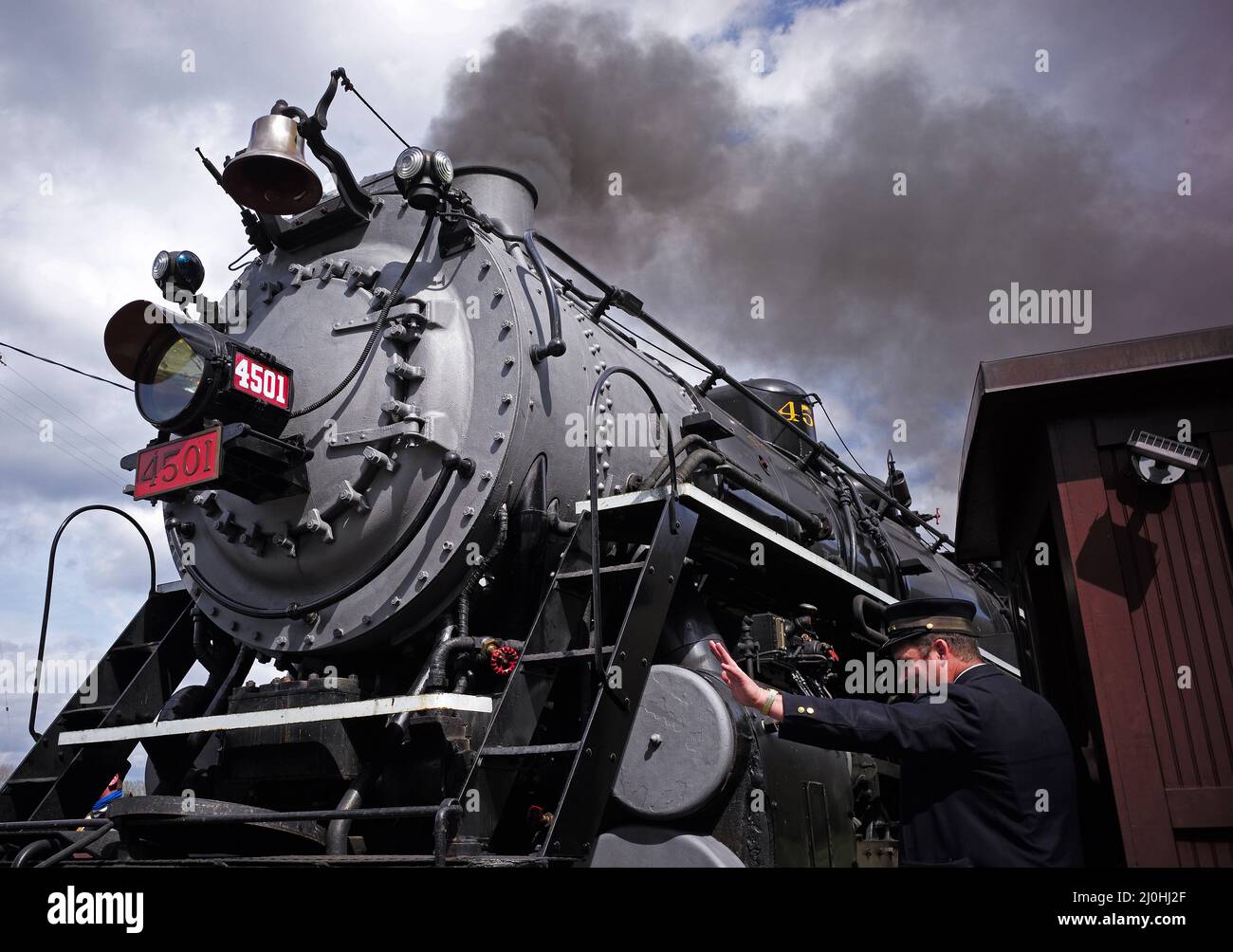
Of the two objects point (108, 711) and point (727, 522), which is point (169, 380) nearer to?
point (108, 711)

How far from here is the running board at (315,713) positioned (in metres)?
3.20

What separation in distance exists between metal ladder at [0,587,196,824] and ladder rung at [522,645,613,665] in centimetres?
186

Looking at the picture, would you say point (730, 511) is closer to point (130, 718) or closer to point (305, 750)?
point (305, 750)

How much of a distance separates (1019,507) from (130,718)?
13.5 ft

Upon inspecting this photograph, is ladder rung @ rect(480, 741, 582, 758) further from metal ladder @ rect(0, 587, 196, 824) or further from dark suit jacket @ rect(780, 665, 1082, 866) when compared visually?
metal ladder @ rect(0, 587, 196, 824)

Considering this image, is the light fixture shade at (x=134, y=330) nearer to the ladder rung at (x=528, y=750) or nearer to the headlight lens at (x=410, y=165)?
the headlight lens at (x=410, y=165)

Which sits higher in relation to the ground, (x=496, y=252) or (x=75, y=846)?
(x=496, y=252)

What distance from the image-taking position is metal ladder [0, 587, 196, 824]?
4.11m

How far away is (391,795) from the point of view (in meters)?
3.35

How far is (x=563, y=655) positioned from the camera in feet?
10.6

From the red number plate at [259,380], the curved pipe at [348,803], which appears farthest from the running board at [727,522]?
the red number plate at [259,380]

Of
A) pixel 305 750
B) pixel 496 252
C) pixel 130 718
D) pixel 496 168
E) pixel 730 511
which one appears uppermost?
pixel 496 168

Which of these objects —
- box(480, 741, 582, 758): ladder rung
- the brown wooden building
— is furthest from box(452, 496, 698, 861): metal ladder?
the brown wooden building
